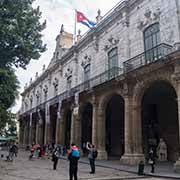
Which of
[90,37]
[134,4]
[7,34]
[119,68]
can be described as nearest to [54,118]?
[90,37]

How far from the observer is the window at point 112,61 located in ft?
67.3

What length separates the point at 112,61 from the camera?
71.3 ft

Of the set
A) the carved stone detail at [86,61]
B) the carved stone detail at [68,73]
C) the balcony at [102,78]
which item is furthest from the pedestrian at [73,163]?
the carved stone detail at [68,73]

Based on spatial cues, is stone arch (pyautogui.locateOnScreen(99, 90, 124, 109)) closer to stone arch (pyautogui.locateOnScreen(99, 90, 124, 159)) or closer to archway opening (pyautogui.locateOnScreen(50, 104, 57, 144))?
stone arch (pyautogui.locateOnScreen(99, 90, 124, 159))

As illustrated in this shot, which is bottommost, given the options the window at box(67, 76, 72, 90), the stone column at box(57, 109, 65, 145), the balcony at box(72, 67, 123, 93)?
the stone column at box(57, 109, 65, 145)

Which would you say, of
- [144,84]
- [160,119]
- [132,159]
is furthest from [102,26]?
[132,159]

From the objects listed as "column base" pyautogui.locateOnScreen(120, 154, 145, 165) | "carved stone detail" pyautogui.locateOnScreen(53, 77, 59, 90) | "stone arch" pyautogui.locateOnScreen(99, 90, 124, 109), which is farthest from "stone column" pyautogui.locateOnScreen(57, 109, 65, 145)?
"column base" pyautogui.locateOnScreen(120, 154, 145, 165)

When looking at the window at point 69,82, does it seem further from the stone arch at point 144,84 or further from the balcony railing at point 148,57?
the stone arch at point 144,84

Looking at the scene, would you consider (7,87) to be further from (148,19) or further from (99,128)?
(148,19)

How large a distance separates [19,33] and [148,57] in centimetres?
842

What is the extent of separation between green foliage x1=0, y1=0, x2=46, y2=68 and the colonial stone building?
6.50 m

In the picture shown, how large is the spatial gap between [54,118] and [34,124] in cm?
763

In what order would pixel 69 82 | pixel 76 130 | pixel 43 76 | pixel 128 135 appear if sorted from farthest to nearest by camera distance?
1. pixel 43 76
2. pixel 69 82
3. pixel 76 130
4. pixel 128 135

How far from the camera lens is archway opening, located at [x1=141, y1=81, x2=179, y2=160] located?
62.5ft
